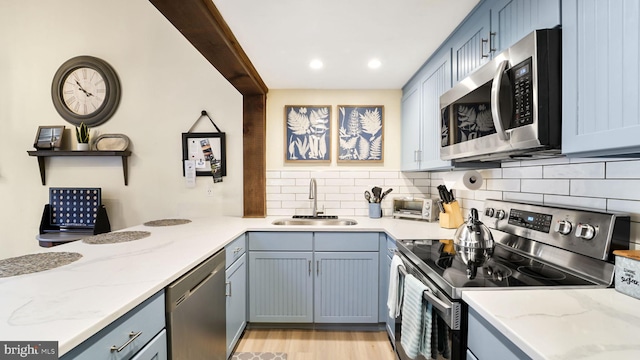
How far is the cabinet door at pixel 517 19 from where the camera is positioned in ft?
3.22

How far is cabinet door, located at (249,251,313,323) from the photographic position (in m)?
2.25

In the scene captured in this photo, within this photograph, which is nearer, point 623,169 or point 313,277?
point 623,169

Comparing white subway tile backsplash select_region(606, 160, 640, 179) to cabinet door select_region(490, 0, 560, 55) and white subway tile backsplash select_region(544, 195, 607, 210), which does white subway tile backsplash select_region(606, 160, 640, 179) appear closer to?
white subway tile backsplash select_region(544, 195, 607, 210)

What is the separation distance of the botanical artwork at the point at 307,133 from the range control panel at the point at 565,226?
1.61 m

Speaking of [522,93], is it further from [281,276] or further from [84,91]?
[84,91]

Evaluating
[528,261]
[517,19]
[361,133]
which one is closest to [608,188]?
[528,261]

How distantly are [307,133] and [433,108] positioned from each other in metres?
1.23

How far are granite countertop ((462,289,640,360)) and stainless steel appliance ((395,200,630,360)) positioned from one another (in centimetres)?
8

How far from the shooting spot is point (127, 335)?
0.89m

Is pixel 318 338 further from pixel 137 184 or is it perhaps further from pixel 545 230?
pixel 137 184

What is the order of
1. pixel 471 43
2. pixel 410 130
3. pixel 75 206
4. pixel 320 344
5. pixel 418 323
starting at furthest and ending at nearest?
1. pixel 75 206
2. pixel 410 130
3. pixel 320 344
4. pixel 471 43
5. pixel 418 323

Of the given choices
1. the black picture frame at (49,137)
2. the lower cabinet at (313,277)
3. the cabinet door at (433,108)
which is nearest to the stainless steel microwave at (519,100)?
the cabinet door at (433,108)

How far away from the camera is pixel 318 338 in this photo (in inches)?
86.7

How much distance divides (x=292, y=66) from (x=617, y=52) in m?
1.90
